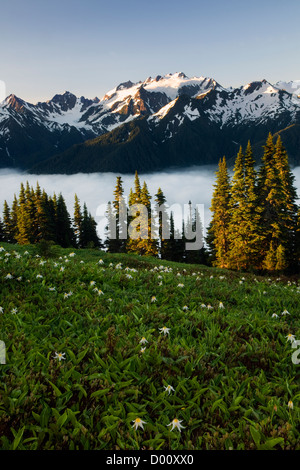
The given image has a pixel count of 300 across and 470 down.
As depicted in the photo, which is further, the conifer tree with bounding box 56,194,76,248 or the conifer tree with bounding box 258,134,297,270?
the conifer tree with bounding box 56,194,76,248

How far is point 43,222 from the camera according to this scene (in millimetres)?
51562

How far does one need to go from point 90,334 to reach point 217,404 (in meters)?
2.54

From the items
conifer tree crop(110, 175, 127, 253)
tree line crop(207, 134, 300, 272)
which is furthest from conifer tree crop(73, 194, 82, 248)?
tree line crop(207, 134, 300, 272)

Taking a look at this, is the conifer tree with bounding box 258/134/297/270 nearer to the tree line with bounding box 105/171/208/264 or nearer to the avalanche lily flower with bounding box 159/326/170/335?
the tree line with bounding box 105/171/208/264

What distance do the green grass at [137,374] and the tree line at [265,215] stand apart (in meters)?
26.5

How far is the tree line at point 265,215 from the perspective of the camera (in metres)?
31.0

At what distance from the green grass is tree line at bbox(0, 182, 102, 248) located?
48.5 m

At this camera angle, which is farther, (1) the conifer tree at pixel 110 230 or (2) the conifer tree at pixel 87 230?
(2) the conifer tree at pixel 87 230

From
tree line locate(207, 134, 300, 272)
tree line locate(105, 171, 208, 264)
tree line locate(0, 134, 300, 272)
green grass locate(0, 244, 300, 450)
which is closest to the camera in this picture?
green grass locate(0, 244, 300, 450)

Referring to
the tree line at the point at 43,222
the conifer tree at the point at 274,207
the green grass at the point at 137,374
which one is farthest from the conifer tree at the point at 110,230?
the green grass at the point at 137,374

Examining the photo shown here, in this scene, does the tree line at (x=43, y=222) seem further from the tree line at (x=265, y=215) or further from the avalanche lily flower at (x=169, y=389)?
the avalanche lily flower at (x=169, y=389)

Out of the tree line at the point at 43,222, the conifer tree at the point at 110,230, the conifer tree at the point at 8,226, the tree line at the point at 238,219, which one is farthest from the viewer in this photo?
the conifer tree at the point at 8,226

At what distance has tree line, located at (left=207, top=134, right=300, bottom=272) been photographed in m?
31.0
